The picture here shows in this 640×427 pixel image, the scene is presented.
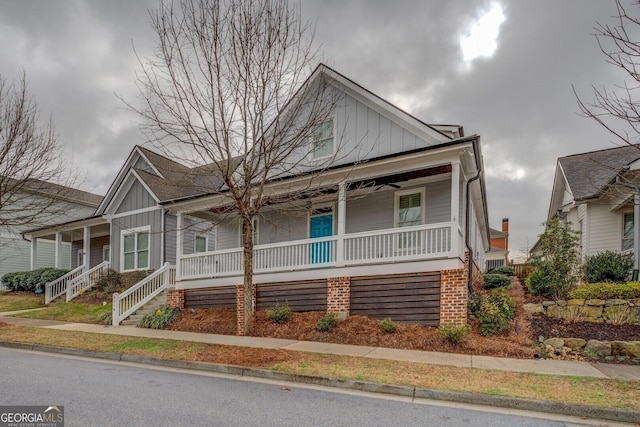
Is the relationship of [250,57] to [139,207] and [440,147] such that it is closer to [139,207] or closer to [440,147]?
[440,147]

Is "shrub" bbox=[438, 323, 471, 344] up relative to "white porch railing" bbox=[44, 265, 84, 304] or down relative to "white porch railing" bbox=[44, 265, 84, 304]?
up

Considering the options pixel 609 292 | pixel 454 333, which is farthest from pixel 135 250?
pixel 609 292

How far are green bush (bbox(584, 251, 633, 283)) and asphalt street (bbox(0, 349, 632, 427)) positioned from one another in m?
8.81

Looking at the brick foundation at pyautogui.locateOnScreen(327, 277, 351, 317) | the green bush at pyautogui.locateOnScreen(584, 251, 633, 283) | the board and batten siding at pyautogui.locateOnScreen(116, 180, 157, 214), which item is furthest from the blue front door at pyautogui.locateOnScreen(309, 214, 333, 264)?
the board and batten siding at pyautogui.locateOnScreen(116, 180, 157, 214)

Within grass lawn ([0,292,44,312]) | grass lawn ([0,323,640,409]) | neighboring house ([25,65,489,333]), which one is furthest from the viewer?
grass lawn ([0,292,44,312])

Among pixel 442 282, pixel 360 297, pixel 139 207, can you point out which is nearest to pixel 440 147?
pixel 442 282

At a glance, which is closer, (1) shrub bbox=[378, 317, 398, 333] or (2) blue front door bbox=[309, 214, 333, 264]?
(1) shrub bbox=[378, 317, 398, 333]

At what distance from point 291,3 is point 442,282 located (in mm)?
7411

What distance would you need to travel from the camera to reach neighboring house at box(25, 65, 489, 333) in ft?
31.7

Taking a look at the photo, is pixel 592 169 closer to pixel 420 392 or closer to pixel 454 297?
pixel 454 297

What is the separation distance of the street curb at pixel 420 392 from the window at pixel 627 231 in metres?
11.9

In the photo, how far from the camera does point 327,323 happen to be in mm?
9906

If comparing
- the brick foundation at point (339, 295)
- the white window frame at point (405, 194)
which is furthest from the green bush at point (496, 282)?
the brick foundation at point (339, 295)

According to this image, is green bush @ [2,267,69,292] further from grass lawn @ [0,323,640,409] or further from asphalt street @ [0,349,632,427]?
asphalt street @ [0,349,632,427]
